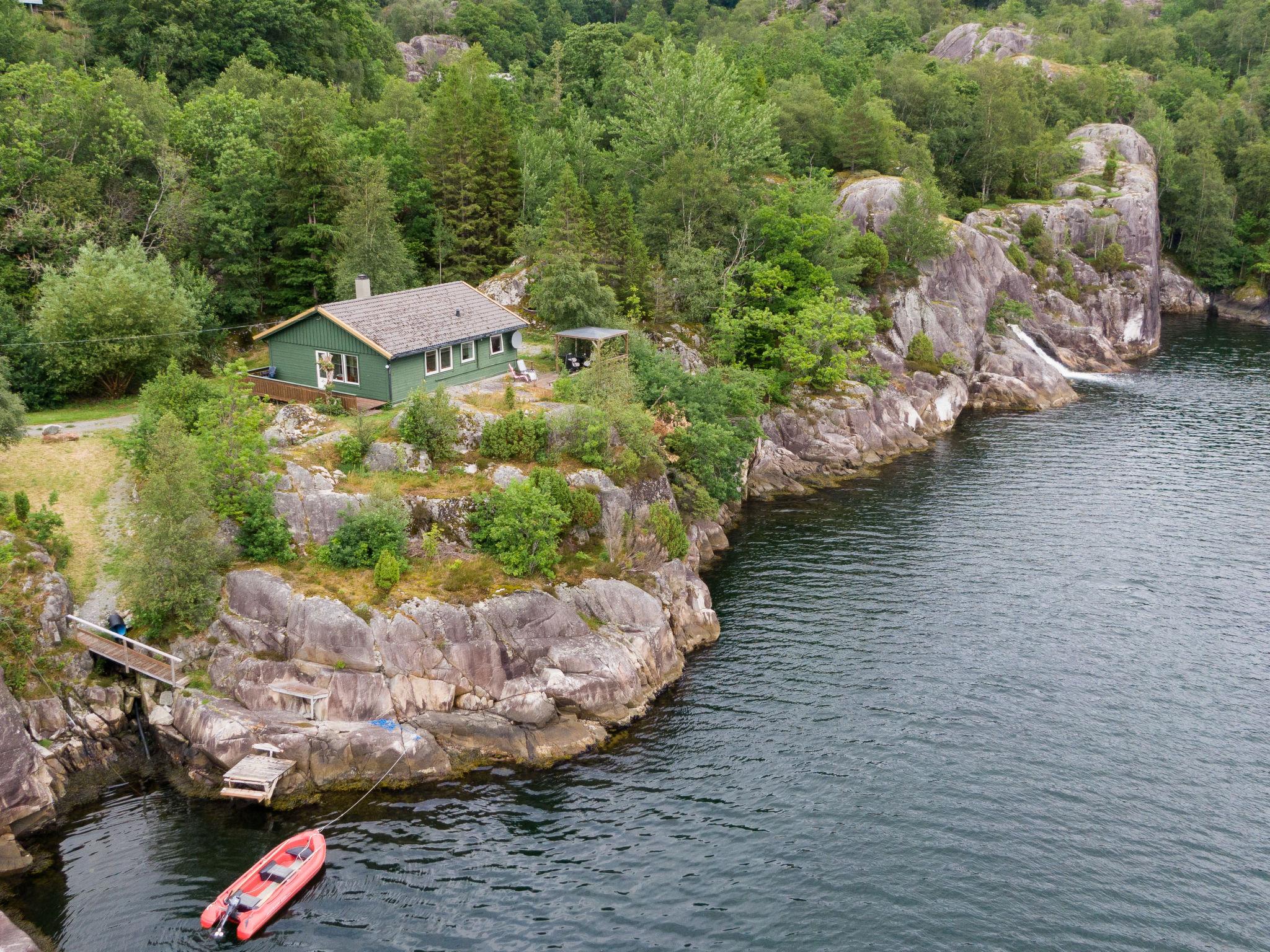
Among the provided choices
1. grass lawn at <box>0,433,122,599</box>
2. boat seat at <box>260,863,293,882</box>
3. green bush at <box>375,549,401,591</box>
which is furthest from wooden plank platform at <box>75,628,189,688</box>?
boat seat at <box>260,863,293,882</box>

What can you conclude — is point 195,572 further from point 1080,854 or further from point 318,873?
point 1080,854

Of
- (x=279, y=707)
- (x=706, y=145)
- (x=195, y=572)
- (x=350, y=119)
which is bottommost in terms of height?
(x=279, y=707)

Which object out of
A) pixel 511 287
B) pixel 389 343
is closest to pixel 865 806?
pixel 389 343

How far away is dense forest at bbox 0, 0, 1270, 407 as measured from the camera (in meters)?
62.6

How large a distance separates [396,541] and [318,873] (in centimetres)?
1600

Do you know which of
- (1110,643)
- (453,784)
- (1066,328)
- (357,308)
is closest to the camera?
(453,784)

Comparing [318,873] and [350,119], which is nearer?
[318,873]

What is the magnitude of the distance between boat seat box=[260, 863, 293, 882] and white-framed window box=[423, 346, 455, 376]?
106ft

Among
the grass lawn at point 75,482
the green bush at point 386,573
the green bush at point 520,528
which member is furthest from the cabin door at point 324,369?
the green bush at point 386,573

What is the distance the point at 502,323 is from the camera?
6228 cm

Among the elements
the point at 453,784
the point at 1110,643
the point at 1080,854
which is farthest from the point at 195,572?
the point at 1110,643

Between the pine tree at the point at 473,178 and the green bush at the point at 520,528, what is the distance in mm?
37636

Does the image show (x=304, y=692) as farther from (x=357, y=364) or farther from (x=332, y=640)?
(x=357, y=364)

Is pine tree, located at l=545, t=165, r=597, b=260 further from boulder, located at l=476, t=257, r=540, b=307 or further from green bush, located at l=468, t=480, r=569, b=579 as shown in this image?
green bush, located at l=468, t=480, r=569, b=579
